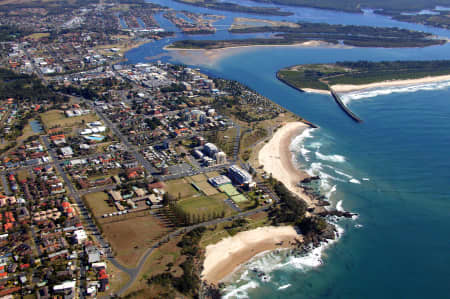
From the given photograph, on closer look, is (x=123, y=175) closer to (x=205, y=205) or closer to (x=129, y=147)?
(x=129, y=147)

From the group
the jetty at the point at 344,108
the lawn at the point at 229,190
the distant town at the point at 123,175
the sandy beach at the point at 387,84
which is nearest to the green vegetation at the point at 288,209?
the distant town at the point at 123,175

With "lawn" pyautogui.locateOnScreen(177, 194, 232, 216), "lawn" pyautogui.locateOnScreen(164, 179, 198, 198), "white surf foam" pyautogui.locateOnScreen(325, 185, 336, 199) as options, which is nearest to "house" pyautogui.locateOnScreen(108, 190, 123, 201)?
"lawn" pyautogui.locateOnScreen(164, 179, 198, 198)

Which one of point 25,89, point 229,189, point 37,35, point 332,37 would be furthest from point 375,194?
point 37,35

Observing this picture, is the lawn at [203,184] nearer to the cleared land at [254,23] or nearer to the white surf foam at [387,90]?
the white surf foam at [387,90]

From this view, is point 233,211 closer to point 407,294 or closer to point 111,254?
point 111,254

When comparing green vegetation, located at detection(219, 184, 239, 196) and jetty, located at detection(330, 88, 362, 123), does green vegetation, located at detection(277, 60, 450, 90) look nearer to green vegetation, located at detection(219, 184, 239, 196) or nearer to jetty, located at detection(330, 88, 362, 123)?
jetty, located at detection(330, 88, 362, 123)
